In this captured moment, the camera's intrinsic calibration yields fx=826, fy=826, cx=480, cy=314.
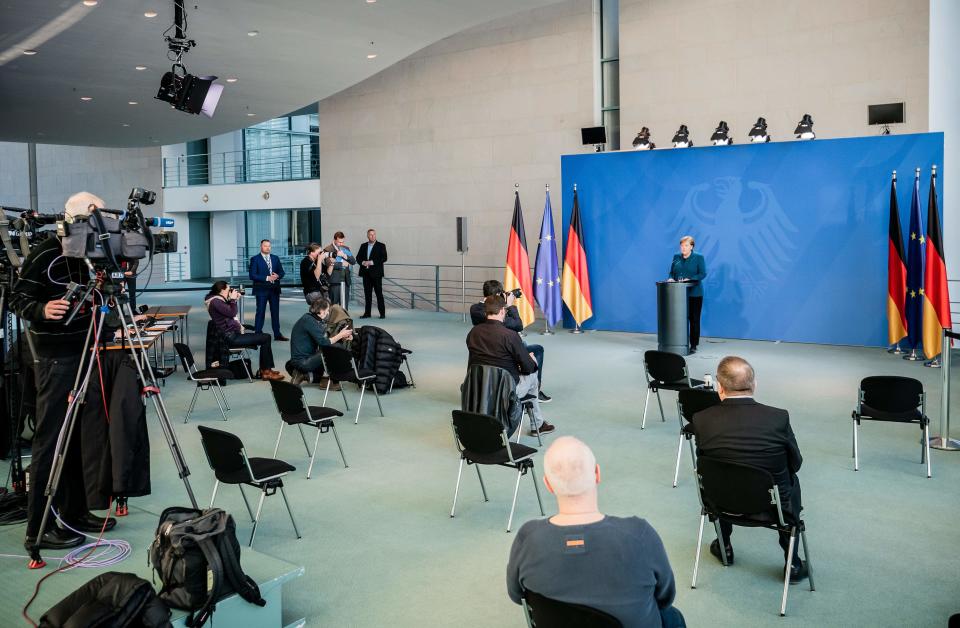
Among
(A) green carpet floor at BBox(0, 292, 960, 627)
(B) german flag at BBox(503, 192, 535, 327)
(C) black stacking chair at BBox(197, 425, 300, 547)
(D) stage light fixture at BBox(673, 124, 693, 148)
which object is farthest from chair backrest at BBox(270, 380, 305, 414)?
(D) stage light fixture at BBox(673, 124, 693, 148)

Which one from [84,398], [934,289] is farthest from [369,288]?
[84,398]

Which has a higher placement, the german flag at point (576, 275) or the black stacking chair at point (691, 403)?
the german flag at point (576, 275)

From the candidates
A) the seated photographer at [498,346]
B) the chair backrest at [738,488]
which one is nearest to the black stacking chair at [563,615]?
the chair backrest at [738,488]

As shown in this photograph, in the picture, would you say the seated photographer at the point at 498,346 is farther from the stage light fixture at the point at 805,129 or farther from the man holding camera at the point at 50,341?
the stage light fixture at the point at 805,129

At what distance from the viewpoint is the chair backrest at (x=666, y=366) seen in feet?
22.2

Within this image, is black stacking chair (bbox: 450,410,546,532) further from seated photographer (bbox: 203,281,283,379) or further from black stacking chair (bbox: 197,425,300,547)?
seated photographer (bbox: 203,281,283,379)

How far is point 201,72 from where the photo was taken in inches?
458

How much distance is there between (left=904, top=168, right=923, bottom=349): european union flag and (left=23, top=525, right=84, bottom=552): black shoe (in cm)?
964

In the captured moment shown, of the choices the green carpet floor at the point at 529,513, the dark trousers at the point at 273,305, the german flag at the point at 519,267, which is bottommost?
the green carpet floor at the point at 529,513

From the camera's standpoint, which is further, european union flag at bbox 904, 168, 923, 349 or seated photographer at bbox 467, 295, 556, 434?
european union flag at bbox 904, 168, 923, 349

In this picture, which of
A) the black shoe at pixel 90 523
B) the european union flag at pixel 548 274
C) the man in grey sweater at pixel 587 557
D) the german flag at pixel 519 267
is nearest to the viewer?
the man in grey sweater at pixel 587 557

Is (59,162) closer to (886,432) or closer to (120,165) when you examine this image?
(120,165)

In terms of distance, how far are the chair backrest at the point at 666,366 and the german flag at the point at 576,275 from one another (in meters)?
6.27

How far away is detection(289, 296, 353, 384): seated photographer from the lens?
27.9 feet
